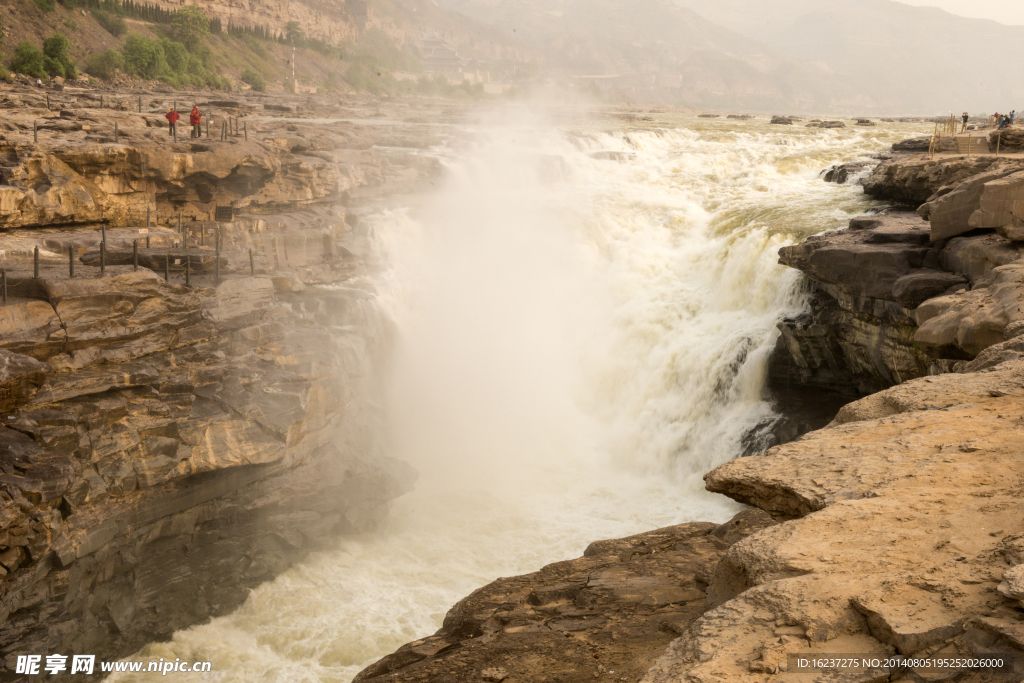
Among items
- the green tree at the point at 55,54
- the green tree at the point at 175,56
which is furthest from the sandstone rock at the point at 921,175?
the green tree at the point at 175,56

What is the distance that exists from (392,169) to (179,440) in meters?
13.0

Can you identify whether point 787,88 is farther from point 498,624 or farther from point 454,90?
point 498,624

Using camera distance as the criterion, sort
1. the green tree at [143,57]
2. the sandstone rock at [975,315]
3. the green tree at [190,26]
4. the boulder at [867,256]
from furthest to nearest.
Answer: the green tree at [190,26]
the green tree at [143,57]
the boulder at [867,256]
the sandstone rock at [975,315]

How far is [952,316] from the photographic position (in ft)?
32.6

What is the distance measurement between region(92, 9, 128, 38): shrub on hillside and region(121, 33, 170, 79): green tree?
15.7 feet

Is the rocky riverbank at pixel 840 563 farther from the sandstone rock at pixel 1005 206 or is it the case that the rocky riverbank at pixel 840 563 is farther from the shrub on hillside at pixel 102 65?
the shrub on hillside at pixel 102 65

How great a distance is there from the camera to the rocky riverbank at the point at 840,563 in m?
3.87

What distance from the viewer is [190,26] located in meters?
63.4

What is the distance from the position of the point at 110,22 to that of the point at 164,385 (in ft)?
180

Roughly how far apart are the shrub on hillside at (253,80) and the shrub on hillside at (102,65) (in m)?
16.5

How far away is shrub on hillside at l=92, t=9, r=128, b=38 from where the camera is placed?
178 feet

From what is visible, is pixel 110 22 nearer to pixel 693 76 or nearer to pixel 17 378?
pixel 17 378

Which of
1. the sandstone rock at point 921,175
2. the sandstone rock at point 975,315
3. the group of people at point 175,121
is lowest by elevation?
the sandstone rock at point 975,315

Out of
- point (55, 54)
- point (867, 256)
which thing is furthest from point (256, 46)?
point (867, 256)
